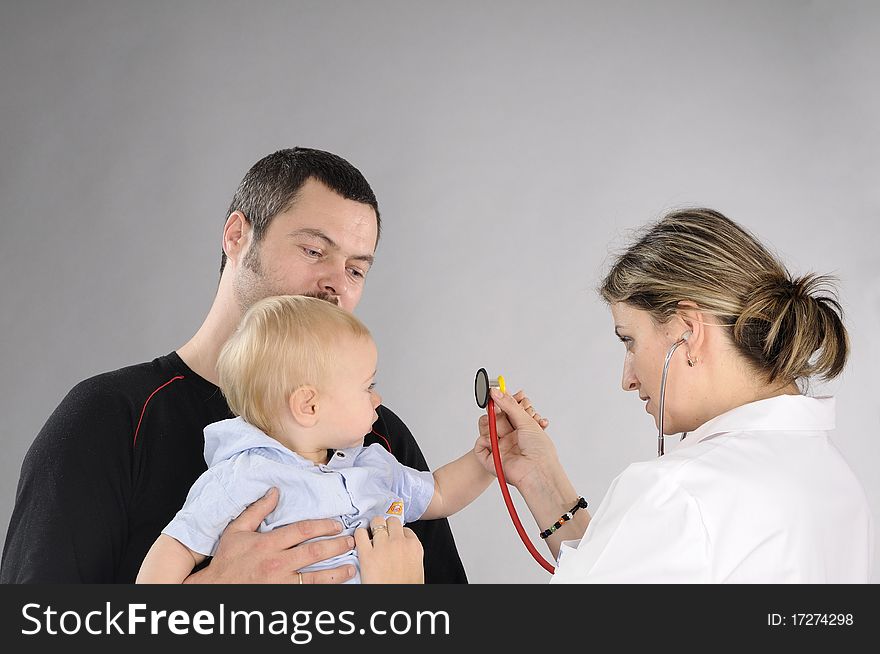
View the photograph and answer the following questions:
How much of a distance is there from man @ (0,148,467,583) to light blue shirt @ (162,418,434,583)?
0.04 m

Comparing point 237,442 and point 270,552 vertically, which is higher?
point 237,442

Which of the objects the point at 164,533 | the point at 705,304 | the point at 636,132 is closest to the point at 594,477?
the point at 636,132

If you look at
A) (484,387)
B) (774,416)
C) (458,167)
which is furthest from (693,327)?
(458,167)

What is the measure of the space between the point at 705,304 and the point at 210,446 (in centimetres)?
95

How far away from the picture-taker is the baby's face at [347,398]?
64.4 inches

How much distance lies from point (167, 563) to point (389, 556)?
14.8 inches

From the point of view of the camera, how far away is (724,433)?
148 centimetres

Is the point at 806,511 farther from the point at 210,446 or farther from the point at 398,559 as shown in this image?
the point at 210,446

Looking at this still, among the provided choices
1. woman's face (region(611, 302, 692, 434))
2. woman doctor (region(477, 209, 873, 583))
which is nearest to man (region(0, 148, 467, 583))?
woman doctor (region(477, 209, 873, 583))

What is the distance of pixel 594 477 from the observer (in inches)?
137

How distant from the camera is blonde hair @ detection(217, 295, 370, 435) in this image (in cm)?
161

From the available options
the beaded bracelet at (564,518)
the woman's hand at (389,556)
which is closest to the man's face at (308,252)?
the woman's hand at (389,556)

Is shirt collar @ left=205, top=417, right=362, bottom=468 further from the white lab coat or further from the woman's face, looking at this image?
the woman's face

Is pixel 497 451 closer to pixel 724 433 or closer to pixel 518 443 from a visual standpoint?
pixel 518 443
